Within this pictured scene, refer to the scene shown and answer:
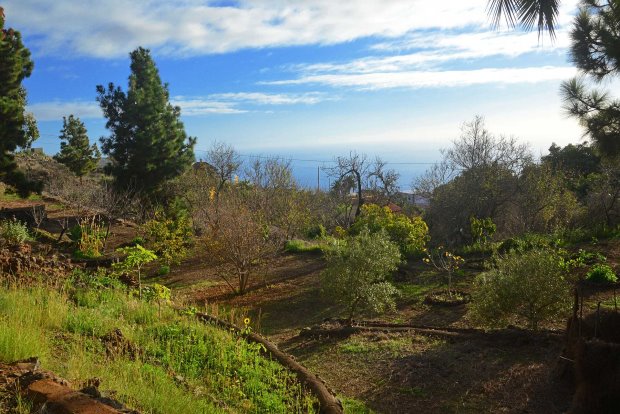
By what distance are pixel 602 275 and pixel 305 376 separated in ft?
23.3

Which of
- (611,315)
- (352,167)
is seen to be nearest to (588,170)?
(352,167)

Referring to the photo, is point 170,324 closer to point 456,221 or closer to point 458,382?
point 458,382

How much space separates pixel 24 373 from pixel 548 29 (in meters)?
6.44

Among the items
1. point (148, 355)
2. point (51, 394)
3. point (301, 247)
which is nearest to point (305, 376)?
point (148, 355)

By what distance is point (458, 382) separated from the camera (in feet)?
19.9

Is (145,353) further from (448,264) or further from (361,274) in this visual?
(448,264)

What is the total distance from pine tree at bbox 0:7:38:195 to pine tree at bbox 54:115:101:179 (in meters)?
12.3

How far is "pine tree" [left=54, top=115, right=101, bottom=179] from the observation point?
2902 cm

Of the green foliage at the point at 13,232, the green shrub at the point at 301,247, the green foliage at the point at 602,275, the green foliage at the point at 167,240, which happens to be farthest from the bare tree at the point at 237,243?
the green foliage at the point at 602,275

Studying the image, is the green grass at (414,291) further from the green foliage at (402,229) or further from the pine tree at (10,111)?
the pine tree at (10,111)

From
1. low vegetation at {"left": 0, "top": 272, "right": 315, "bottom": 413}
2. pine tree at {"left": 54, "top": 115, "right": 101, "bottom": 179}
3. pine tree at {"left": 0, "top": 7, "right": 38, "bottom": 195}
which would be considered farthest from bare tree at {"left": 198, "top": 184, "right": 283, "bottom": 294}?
pine tree at {"left": 54, "top": 115, "right": 101, "bottom": 179}

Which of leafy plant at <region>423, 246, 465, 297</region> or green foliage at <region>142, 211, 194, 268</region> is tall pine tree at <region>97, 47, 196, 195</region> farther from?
leafy plant at <region>423, 246, 465, 297</region>

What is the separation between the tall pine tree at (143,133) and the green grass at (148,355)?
13.5 m

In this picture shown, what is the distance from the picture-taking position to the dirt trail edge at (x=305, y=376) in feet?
16.3
